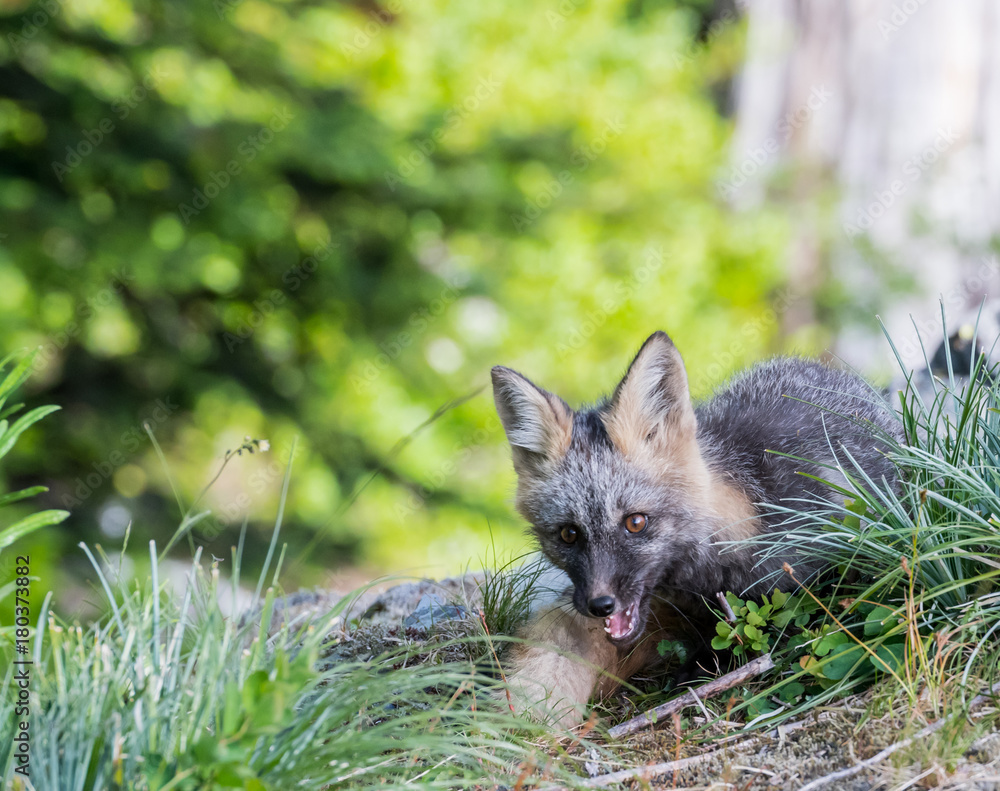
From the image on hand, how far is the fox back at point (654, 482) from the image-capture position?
10.7 ft

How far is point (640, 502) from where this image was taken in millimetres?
3324

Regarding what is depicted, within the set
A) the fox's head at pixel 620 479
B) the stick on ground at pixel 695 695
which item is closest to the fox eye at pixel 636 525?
the fox's head at pixel 620 479

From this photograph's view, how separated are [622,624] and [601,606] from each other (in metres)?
0.23

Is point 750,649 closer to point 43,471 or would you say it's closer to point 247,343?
point 247,343

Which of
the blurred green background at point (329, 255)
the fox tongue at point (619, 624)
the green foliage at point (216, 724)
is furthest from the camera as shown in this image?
the blurred green background at point (329, 255)

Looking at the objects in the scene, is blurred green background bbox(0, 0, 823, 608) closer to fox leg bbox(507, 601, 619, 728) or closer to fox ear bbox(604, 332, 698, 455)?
fox ear bbox(604, 332, 698, 455)

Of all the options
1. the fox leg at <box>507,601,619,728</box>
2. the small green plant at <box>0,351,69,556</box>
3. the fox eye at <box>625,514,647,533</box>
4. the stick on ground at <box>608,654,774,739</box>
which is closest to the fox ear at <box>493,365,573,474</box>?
the fox eye at <box>625,514,647,533</box>

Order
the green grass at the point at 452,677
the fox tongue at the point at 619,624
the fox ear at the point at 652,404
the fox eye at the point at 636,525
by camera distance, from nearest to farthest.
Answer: the green grass at the point at 452,677 → the fox tongue at the point at 619,624 → the fox eye at the point at 636,525 → the fox ear at the point at 652,404

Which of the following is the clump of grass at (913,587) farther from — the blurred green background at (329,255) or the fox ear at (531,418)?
the blurred green background at (329,255)

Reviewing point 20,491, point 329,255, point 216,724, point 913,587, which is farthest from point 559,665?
A: point 329,255

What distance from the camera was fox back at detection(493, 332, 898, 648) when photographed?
325 centimetres

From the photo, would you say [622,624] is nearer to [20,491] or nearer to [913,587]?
[913,587]

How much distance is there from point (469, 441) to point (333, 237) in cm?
247

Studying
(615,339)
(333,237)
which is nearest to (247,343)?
(333,237)
